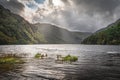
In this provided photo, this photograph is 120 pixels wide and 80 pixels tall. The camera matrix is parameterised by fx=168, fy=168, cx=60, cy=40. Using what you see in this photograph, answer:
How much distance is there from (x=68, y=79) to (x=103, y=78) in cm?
648

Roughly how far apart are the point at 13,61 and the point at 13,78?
23.9 m

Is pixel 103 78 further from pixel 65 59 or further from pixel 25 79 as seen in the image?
pixel 65 59

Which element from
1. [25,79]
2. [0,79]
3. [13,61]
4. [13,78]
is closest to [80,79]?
[25,79]

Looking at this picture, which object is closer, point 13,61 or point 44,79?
point 44,79

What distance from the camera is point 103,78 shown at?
101 ft

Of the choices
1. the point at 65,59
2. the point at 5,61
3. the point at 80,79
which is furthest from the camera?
the point at 65,59

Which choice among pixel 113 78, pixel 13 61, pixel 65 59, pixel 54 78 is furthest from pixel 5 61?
pixel 113 78

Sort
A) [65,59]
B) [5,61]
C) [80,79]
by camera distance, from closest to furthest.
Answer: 1. [80,79]
2. [5,61]
3. [65,59]

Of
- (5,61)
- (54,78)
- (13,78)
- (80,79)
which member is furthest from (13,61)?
(80,79)

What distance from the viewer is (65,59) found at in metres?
64.8

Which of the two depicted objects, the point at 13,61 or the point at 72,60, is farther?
the point at 72,60

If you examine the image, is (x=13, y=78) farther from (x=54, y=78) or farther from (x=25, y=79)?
(x=54, y=78)

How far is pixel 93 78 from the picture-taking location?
102ft

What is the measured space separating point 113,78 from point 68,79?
8.24 meters
